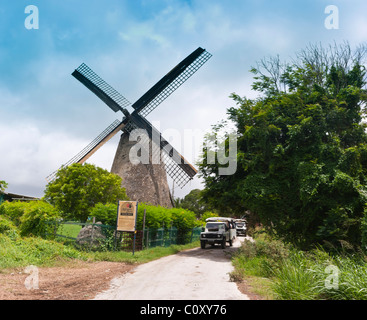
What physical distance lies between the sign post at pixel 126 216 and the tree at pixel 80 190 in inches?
225

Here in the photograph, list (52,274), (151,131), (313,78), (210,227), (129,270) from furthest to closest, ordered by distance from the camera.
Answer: (151,131) → (210,227) → (313,78) → (129,270) → (52,274)

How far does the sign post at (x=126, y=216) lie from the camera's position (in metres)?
14.0

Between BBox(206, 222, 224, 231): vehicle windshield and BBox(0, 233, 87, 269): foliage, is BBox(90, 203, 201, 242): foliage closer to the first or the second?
BBox(206, 222, 224, 231): vehicle windshield

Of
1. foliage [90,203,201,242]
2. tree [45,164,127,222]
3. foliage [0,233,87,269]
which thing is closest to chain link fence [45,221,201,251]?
foliage [90,203,201,242]

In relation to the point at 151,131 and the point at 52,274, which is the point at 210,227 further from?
the point at 52,274

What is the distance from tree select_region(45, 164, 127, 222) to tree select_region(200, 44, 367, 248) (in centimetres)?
831

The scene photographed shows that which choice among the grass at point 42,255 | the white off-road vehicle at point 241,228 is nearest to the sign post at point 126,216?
the grass at point 42,255

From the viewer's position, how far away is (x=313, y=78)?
18062 millimetres

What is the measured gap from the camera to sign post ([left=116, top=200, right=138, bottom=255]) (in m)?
14.0

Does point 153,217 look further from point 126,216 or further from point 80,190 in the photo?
point 80,190

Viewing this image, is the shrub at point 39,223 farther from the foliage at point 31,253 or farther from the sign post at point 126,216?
the sign post at point 126,216

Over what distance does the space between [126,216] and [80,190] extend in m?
6.47
